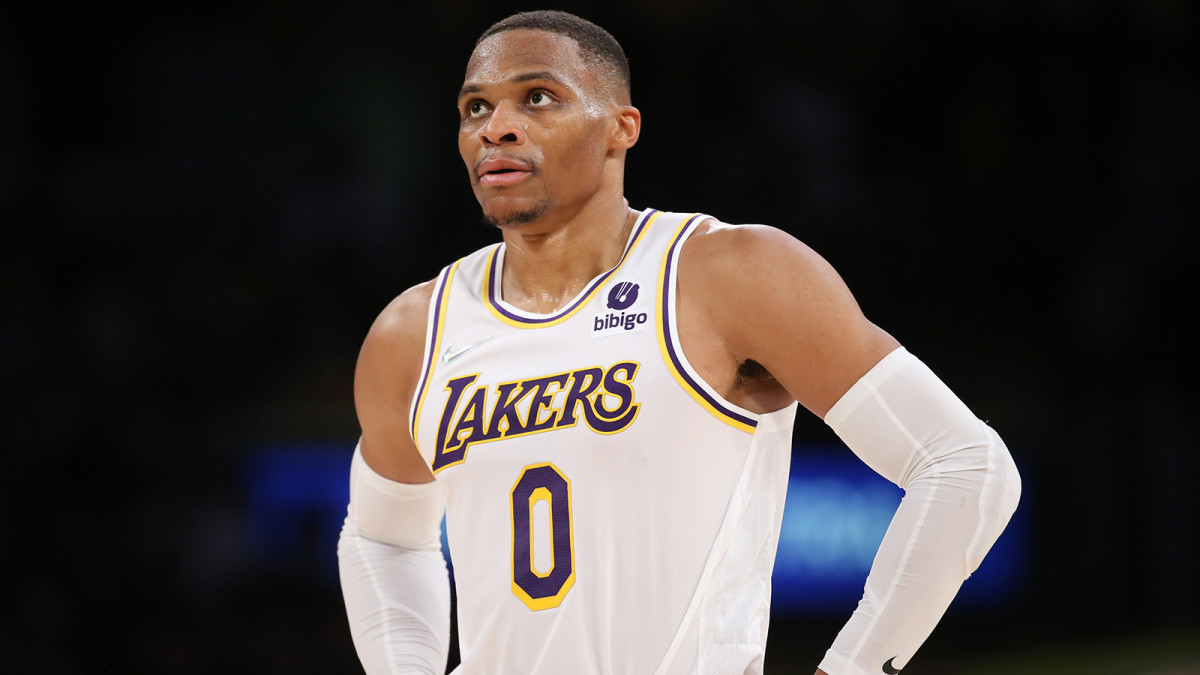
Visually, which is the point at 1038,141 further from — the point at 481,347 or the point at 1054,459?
the point at 481,347

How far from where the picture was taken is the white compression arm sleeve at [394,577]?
101 inches

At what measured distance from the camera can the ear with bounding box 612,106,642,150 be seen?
2449 millimetres

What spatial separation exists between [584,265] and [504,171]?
9.6 inches

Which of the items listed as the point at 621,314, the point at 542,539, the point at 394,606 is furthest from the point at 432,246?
the point at 542,539

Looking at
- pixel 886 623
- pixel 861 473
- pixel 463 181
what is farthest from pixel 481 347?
pixel 463 181

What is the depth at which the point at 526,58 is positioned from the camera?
92.4 inches

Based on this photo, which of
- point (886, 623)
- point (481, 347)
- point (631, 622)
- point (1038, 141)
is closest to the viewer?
point (886, 623)

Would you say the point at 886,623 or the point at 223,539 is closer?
the point at 886,623

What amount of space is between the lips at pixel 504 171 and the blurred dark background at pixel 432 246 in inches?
102

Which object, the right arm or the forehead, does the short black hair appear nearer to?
the forehead

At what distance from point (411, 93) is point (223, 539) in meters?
2.14

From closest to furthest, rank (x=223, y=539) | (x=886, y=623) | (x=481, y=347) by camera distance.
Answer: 1. (x=886, y=623)
2. (x=481, y=347)
3. (x=223, y=539)

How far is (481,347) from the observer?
2.34 m

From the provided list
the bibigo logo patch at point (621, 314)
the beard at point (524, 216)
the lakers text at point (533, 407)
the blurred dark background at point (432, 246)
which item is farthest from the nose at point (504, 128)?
the blurred dark background at point (432, 246)
